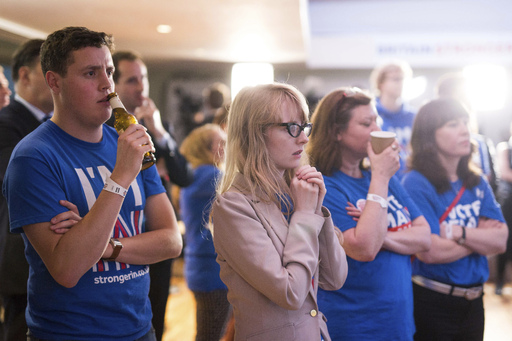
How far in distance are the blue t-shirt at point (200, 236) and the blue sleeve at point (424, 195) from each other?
117 centimetres

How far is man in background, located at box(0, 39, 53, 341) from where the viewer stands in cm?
192

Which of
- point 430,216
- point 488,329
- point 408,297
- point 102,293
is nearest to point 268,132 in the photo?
point 102,293

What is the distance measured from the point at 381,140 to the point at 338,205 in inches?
12.0

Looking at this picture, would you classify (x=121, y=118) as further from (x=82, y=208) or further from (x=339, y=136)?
(x=339, y=136)

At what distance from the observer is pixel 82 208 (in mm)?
1415

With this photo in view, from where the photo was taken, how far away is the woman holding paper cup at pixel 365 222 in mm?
1774

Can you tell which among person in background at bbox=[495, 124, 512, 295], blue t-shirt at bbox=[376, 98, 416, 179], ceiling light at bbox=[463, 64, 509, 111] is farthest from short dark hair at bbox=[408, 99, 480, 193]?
ceiling light at bbox=[463, 64, 509, 111]

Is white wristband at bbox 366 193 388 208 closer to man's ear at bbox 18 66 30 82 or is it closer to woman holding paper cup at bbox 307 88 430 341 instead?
woman holding paper cup at bbox 307 88 430 341

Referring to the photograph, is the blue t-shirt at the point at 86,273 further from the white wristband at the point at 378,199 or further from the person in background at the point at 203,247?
the person in background at the point at 203,247

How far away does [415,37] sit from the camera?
741 cm

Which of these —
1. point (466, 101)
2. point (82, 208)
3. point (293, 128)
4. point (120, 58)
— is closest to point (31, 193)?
point (82, 208)

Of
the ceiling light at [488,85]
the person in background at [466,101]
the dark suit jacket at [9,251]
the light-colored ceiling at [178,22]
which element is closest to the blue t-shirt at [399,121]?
the person in background at [466,101]

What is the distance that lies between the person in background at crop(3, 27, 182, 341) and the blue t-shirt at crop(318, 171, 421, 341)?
67 cm

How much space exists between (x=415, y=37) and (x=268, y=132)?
671cm
